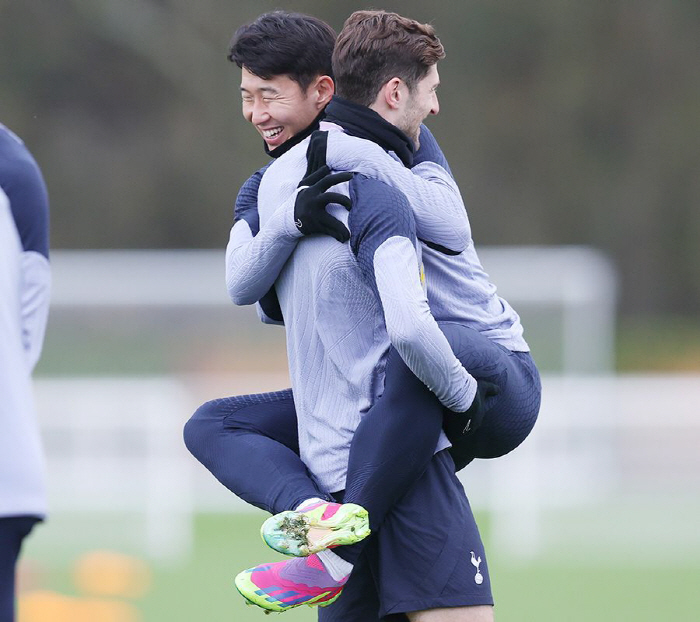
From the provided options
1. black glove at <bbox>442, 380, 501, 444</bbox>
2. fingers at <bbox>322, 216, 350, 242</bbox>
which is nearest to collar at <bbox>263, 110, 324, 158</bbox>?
Answer: fingers at <bbox>322, 216, 350, 242</bbox>

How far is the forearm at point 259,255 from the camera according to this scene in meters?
2.62

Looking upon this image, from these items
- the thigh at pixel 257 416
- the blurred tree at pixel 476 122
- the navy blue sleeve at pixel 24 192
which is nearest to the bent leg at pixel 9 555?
the thigh at pixel 257 416

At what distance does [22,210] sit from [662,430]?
30.2 ft

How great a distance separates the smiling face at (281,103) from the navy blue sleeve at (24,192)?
0.44 meters

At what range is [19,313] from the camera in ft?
8.96

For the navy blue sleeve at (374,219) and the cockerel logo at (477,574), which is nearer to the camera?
the navy blue sleeve at (374,219)

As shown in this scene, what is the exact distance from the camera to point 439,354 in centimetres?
249

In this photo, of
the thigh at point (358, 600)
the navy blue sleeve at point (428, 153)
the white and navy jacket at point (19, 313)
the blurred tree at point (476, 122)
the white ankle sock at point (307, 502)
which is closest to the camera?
the white ankle sock at point (307, 502)

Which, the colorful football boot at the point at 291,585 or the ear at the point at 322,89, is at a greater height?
the ear at the point at 322,89

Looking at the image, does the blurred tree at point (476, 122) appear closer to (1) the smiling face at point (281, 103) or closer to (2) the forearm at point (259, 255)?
(1) the smiling face at point (281, 103)

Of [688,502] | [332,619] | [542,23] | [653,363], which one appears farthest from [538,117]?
[332,619]

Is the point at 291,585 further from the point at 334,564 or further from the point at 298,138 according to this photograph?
the point at 298,138

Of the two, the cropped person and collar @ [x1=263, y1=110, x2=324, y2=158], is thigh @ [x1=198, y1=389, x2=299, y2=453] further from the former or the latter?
collar @ [x1=263, y1=110, x2=324, y2=158]

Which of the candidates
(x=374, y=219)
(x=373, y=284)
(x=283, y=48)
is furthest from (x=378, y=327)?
(x=283, y=48)
